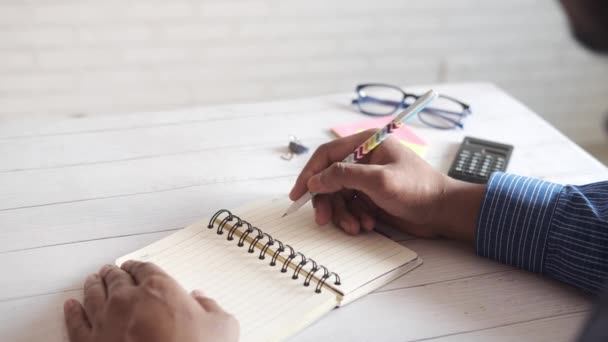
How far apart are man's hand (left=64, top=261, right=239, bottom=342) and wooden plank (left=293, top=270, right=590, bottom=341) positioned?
4.5 inches

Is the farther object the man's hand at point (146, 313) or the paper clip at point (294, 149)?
the paper clip at point (294, 149)

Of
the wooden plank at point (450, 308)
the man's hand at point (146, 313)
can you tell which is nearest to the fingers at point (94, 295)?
the man's hand at point (146, 313)

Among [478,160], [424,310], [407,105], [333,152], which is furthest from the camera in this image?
[407,105]

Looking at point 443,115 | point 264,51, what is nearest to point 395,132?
point 443,115

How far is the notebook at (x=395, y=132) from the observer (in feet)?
4.26

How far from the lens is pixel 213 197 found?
3.64ft

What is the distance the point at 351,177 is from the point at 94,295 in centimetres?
41

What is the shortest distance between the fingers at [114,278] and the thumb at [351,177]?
0.33 meters

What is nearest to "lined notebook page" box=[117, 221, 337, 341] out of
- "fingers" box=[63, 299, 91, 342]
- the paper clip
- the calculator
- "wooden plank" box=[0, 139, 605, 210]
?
"fingers" box=[63, 299, 91, 342]

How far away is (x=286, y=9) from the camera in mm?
2312

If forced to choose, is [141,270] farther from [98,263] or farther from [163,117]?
[163,117]

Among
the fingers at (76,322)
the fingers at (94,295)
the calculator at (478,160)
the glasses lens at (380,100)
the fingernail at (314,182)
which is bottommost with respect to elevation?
the fingers at (76,322)

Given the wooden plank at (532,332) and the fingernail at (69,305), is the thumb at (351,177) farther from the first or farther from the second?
the fingernail at (69,305)

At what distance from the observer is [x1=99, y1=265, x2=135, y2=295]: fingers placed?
0.83 meters
